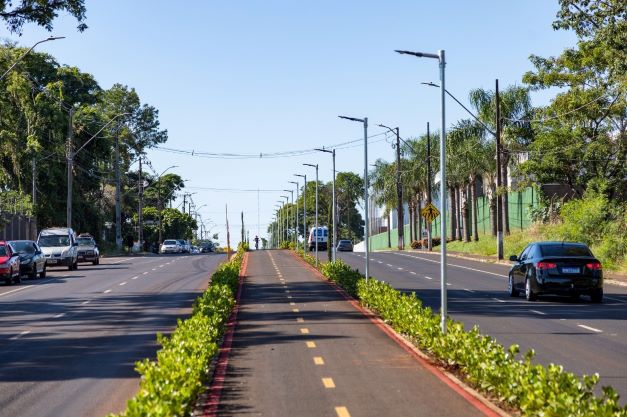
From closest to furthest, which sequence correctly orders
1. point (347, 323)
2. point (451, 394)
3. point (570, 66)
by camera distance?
1. point (451, 394)
2. point (347, 323)
3. point (570, 66)

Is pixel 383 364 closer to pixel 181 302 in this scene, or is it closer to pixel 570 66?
pixel 181 302

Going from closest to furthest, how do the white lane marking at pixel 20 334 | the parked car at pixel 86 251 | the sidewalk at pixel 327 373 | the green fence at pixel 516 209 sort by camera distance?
the sidewalk at pixel 327 373
the white lane marking at pixel 20 334
the parked car at pixel 86 251
the green fence at pixel 516 209

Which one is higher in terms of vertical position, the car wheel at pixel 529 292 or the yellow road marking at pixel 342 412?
the car wheel at pixel 529 292

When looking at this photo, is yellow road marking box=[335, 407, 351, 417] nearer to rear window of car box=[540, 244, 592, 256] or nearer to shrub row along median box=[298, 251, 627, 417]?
shrub row along median box=[298, 251, 627, 417]

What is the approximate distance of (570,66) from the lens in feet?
182

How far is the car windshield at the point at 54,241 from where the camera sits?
172 ft

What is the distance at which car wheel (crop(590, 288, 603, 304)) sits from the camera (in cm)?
2739

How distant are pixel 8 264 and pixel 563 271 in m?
22.0

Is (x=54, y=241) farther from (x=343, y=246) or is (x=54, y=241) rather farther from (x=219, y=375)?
(x=343, y=246)

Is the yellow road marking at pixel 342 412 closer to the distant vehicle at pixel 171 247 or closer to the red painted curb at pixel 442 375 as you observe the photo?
the red painted curb at pixel 442 375

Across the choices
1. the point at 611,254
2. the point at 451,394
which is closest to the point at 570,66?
the point at 611,254

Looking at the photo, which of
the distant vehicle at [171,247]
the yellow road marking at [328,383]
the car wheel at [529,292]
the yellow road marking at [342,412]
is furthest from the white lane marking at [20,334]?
the distant vehicle at [171,247]

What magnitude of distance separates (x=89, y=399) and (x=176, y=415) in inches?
137

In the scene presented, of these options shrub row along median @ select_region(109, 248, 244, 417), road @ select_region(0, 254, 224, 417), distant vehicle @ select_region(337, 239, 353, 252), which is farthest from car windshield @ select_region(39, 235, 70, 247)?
distant vehicle @ select_region(337, 239, 353, 252)
